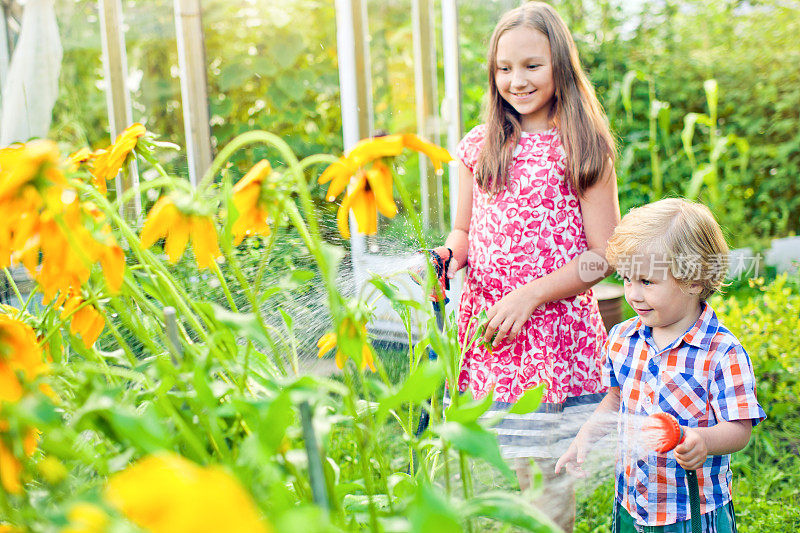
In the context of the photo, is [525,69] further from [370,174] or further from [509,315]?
[370,174]

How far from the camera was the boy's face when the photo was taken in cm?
111

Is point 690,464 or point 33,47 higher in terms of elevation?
point 33,47

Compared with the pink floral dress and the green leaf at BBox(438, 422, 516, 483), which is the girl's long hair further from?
the green leaf at BBox(438, 422, 516, 483)

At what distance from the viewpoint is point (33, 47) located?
8.61 feet

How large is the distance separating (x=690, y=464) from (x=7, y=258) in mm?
829

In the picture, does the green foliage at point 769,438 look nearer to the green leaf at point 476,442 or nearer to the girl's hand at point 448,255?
the girl's hand at point 448,255

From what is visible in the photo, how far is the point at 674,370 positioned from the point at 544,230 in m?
0.40

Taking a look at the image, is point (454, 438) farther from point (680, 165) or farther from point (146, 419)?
point (680, 165)

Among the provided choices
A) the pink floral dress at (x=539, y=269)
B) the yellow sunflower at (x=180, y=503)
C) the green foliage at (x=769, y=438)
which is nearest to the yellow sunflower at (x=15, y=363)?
the yellow sunflower at (x=180, y=503)

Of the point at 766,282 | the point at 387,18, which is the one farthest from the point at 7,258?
the point at 766,282

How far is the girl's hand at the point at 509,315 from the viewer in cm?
129

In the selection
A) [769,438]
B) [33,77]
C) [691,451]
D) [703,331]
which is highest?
[33,77]

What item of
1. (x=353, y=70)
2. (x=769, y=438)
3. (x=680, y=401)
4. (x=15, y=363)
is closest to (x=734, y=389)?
(x=680, y=401)

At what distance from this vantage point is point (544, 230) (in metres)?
1.41
